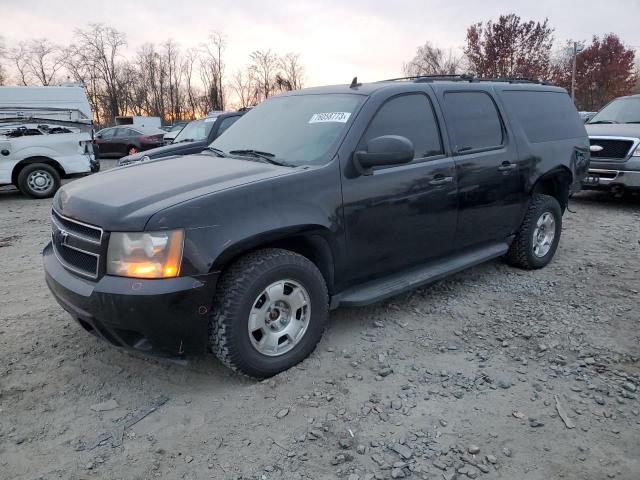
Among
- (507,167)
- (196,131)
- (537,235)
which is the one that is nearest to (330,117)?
(507,167)

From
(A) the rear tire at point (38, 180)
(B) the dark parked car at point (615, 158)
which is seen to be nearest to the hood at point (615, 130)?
(B) the dark parked car at point (615, 158)

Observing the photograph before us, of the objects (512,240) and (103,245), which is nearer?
(103,245)

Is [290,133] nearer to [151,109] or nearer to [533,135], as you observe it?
[533,135]

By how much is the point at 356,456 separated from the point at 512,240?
3153 millimetres

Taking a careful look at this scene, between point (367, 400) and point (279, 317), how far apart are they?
0.75 m

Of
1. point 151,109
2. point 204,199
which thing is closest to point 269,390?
point 204,199

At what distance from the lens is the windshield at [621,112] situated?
30.2 ft

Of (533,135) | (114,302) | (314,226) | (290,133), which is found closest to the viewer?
(114,302)

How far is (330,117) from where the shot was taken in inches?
144

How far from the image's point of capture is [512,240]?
4.92 meters

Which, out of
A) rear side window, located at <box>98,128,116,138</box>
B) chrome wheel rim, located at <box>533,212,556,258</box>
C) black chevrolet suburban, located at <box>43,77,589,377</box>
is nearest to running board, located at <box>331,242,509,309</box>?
black chevrolet suburban, located at <box>43,77,589,377</box>

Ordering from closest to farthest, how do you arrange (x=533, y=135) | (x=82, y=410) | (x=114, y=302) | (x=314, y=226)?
(x=114, y=302), (x=82, y=410), (x=314, y=226), (x=533, y=135)

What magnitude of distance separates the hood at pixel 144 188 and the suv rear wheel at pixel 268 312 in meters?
0.51

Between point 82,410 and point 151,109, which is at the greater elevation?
point 151,109
